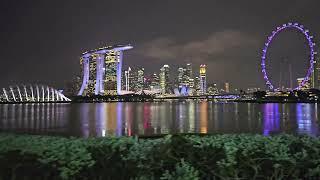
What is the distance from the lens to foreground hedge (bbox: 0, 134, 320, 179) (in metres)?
4.28

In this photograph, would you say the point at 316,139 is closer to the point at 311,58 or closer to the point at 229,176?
the point at 229,176

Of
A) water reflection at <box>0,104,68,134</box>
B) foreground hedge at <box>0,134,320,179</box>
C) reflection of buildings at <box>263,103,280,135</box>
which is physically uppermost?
foreground hedge at <box>0,134,320,179</box>

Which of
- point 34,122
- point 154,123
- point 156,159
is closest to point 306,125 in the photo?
point 154,123

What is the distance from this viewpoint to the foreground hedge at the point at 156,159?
14.0ft

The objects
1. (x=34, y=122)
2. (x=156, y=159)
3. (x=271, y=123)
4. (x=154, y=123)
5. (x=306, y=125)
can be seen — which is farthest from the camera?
(x=34, y=122)

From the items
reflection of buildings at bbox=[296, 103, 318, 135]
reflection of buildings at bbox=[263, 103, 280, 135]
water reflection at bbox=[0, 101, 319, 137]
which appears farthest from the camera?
reflection of buildings at bbox=[263, 103, 280, 135]

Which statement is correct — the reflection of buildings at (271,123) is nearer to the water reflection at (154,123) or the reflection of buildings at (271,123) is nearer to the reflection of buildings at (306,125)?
the water reflection at (154,123)

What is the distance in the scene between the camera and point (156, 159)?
4.55 meters

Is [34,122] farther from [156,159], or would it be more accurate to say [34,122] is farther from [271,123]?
[156,159]

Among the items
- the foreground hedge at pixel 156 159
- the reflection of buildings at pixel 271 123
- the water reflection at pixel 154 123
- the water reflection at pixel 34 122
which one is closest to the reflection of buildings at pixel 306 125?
the water reflection at pixel 154 123

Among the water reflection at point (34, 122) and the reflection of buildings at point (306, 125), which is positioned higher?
the water reflection at point (34, 122)

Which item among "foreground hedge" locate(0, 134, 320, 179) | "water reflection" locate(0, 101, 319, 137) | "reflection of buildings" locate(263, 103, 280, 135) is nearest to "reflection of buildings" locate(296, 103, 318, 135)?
"water reflection" locate(0, 101, 319, 137)

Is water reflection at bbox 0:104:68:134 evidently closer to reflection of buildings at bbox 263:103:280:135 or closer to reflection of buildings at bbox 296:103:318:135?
reflection of buildings at bbox 263:103:280:135

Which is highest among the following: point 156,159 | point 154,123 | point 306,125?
point 156,159
